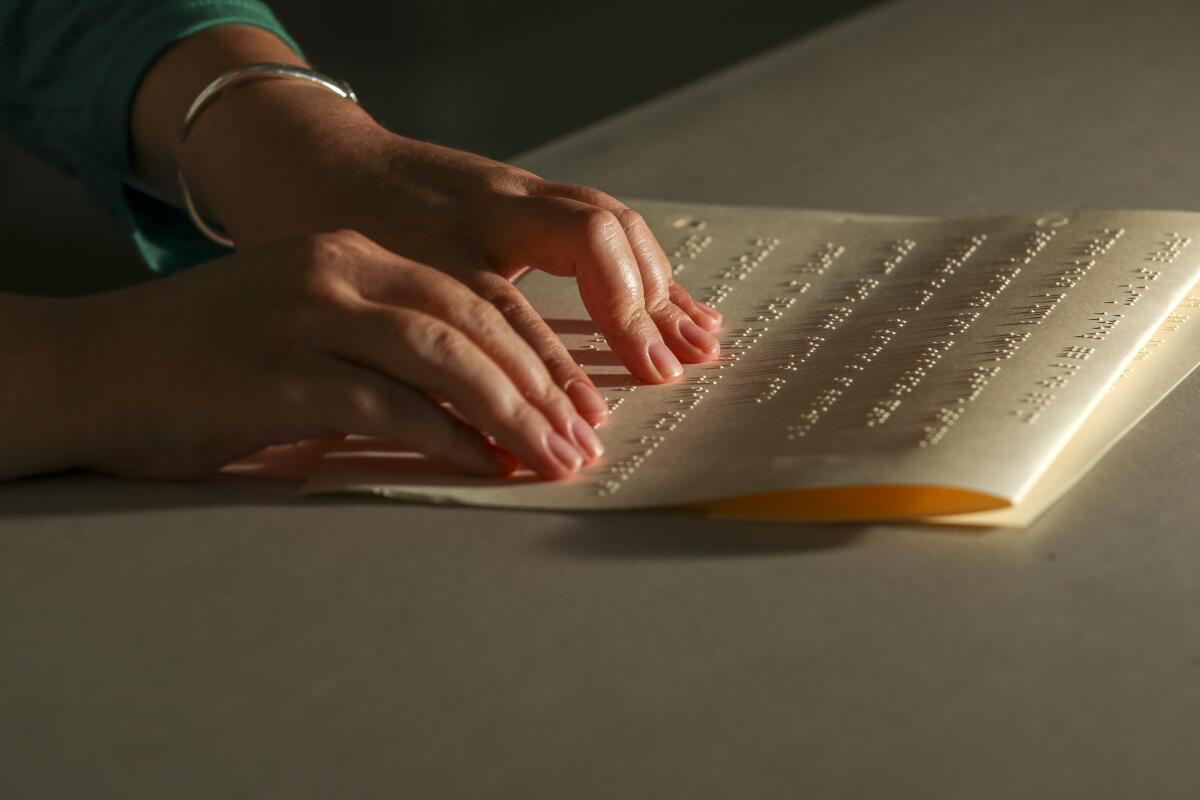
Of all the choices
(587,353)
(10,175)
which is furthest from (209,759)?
(10,175)

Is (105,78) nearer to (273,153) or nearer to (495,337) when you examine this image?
(273,153)

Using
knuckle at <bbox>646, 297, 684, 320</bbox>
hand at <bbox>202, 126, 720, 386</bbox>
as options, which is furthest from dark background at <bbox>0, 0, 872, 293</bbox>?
knuckle at <bbox>646, 297, 684, 320</bbox>

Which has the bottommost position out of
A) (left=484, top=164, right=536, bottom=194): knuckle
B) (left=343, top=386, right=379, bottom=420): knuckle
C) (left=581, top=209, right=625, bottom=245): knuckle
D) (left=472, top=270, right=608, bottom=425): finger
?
(left=343, top=386, right=379, bottom=420): knuckle

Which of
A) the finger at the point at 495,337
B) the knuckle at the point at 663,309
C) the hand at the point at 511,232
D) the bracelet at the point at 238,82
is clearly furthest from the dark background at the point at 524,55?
the finger at the point at 495,337

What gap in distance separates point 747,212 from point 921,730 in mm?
538

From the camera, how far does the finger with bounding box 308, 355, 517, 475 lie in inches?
25.1

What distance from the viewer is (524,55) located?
7.57ft

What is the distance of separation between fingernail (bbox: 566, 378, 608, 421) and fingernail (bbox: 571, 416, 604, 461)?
0.08 feet

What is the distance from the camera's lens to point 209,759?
0.48 meters

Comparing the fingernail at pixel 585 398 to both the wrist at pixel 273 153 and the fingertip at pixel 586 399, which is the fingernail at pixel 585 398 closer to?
the fingertip at pixel 586 399

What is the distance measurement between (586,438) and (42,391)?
26 centimetres

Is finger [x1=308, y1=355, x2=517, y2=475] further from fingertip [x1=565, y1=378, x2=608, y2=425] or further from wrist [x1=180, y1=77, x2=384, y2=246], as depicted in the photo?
wrist [x1=180, y1=77, x2=384, y2=246]

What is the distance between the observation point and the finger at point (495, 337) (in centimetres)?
65

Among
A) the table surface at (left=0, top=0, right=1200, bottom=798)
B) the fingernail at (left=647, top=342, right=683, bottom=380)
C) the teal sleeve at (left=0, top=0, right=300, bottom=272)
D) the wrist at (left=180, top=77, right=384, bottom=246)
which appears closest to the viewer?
the table surface at (left=0, top=0, right=1200, bottom=798)
